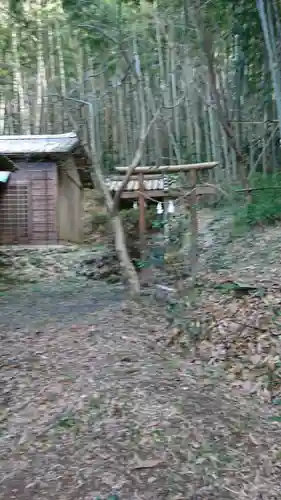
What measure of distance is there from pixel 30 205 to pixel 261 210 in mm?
6751

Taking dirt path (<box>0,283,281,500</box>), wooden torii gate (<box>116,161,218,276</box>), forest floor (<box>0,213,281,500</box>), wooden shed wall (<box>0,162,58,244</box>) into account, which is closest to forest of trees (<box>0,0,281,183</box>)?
wooden torii gate (<box>116,161,218,276</box>)

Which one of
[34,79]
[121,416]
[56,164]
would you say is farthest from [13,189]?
[121,416]

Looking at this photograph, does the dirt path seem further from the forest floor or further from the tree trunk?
the tree trunk

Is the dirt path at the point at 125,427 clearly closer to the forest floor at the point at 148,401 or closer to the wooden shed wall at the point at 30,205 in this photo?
the forest floor at the point at 148,401

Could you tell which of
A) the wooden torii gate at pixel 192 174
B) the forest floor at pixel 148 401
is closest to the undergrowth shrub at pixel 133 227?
the wooden torii gate at pixel 192 174

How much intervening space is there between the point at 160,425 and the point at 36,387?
48.1 inches

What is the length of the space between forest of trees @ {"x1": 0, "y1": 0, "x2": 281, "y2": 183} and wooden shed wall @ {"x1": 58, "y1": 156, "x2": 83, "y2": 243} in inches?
46.4

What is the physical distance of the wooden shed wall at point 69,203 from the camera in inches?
555

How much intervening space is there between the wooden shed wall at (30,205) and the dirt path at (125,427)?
326 inches

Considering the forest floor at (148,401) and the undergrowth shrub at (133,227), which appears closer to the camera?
the forest floor at (148,401)

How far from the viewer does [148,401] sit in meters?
4.01

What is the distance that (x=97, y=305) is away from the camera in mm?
7215

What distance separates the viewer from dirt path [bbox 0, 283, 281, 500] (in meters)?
3.20

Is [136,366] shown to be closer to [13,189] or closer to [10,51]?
[10,51]
